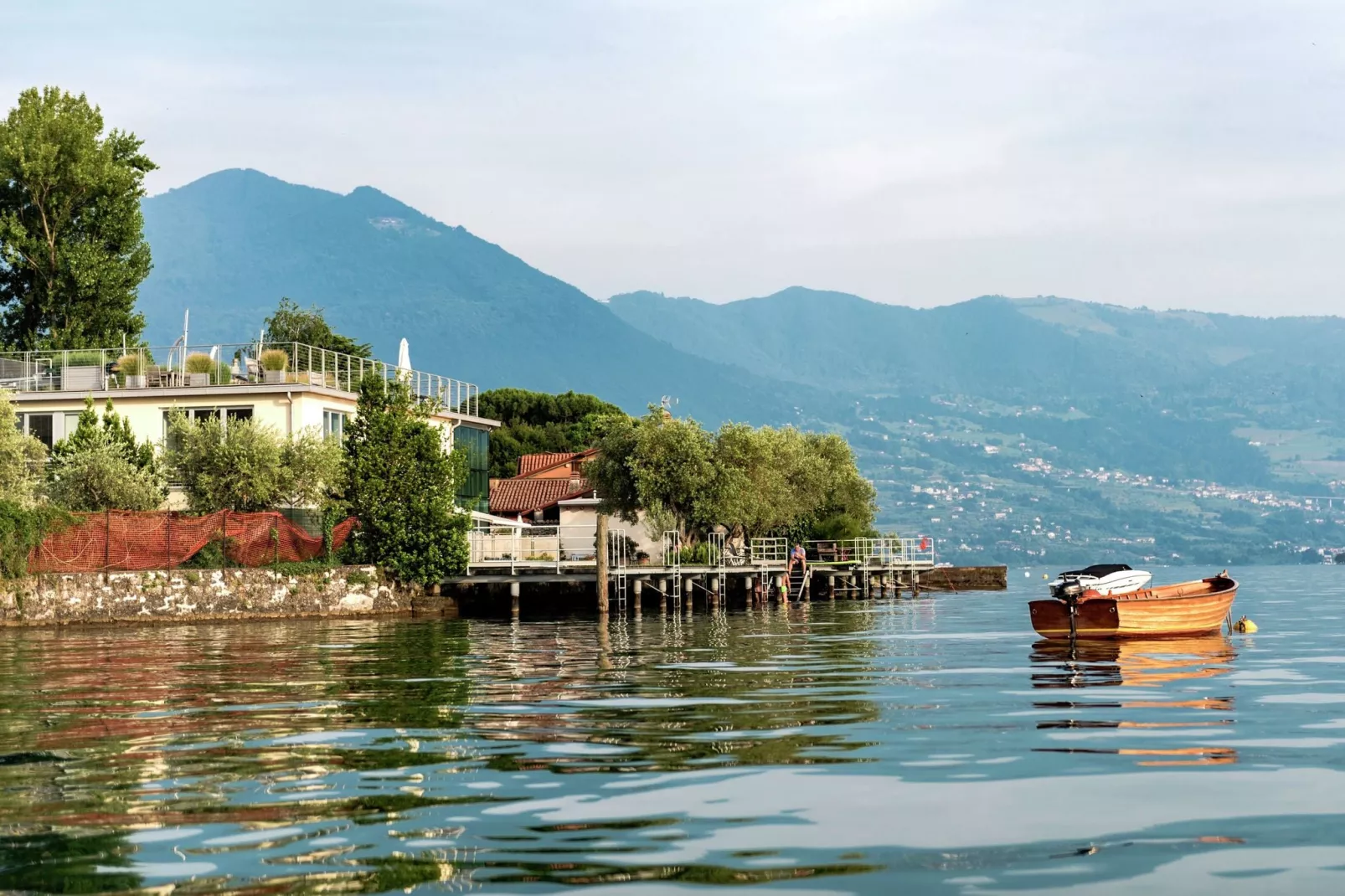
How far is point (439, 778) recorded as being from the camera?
14.3 metres

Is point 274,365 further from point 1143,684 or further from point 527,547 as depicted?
point 1143,684

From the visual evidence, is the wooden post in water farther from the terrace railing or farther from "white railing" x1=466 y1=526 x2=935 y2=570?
the terrace railing

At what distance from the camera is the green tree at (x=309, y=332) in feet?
358

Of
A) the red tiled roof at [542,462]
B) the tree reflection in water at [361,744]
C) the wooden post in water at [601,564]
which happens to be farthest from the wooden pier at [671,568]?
the tree reflection in water at [361,744]

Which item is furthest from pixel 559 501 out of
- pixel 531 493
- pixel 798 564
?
pixel 798 564

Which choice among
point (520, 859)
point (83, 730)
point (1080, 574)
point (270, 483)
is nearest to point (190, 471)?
point (270, 483)

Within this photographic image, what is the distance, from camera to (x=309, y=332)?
111 m

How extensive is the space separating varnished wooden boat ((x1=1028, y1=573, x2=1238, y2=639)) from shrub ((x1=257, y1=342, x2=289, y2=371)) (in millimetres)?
31841

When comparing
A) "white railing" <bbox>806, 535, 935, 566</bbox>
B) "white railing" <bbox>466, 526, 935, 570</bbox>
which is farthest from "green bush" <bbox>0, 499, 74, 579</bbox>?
"white railing" <bbox>806, 535, 935, 566</bbox>

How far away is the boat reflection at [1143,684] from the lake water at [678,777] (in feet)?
0.40

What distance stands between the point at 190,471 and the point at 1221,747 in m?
43.8

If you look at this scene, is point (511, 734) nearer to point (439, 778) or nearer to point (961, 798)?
point (439, 778)

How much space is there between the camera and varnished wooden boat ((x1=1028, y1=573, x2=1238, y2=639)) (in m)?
35.6

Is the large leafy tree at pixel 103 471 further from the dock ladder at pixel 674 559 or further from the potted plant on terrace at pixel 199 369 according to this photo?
the dock ladder at pixel 674 559
